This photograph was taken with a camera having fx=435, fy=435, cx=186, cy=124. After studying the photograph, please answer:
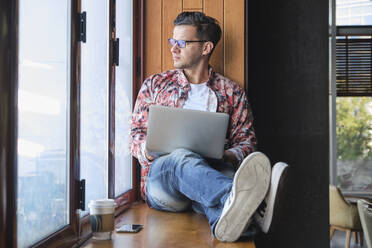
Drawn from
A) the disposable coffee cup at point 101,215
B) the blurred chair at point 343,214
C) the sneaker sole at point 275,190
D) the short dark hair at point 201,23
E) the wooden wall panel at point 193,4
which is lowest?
the blurred chair at point 343,214

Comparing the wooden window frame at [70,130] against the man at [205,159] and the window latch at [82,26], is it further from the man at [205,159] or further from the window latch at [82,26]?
the man at [205,159]

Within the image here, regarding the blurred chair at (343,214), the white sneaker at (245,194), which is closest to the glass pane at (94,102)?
the white sneaker at (245,194)

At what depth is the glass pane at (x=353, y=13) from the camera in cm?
626

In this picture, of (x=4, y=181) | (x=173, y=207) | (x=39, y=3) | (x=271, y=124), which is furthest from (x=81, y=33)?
(x=271, y=124)

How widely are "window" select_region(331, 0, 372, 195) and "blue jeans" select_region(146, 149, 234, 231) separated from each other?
A: 461 cm

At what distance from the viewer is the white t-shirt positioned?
236 centimetres

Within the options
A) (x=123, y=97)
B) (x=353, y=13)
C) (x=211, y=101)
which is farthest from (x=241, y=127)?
(x=353, y=13)

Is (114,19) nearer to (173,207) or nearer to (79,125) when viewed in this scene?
(79,125)

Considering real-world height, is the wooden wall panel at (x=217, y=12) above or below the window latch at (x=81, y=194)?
above

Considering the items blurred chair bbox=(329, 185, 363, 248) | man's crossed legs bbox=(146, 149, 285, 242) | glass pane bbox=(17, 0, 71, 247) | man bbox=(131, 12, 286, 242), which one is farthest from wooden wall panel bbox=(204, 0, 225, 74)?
blurred chair bbox=(329, 185, 363, 248)

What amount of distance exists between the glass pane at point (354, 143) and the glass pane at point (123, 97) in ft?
14.7

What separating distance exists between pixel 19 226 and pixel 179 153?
82 centimetres

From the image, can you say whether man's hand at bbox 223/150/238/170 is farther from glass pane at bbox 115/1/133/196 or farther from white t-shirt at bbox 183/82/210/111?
glass pane at bbox 115/1/133/196

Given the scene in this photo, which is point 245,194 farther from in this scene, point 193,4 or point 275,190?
point 193,4
